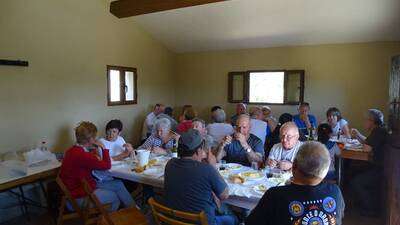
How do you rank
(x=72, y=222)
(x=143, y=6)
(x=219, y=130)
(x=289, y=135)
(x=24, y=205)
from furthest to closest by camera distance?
1. (x=143, y=6)
2. (x=219, y=130)
3. (x=24, y=205)
4. (x=72, y=222)
5. (x=289, y=135)

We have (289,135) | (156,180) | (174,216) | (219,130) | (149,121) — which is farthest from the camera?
(149,121)

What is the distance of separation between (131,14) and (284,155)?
4.12m

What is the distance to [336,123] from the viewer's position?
495 cm

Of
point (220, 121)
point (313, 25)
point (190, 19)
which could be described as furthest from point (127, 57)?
point (313, 25)

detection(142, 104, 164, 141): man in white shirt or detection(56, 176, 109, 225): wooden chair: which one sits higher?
detection(142, 104, 164, 141): man in white shirt

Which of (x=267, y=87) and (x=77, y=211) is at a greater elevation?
(x=267, y=87)

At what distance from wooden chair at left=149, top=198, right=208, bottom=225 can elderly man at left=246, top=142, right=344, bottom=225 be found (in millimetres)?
359

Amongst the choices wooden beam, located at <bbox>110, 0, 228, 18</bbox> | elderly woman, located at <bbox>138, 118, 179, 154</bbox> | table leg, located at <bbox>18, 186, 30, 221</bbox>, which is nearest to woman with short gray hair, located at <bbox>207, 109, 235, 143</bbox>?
elderly woman, located at <bbox>138, 118, 179, 154</bbox>

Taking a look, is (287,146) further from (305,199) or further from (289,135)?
(305,199)

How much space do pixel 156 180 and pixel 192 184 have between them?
816mm

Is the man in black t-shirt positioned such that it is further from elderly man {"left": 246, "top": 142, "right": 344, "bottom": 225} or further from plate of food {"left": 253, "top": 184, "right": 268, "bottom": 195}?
elderly man {"left": 246, "top": 142, "right": 344, "bottom": 225}

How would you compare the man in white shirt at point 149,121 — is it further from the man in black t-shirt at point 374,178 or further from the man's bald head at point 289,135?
the man in black t-shirt at point 374,178

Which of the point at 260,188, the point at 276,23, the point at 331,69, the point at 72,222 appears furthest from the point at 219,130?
the point at 331,69

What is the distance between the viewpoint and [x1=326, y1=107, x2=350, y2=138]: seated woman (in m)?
4.88
